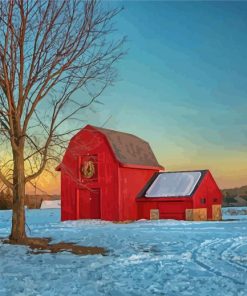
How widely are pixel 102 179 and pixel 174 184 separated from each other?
17.0ft

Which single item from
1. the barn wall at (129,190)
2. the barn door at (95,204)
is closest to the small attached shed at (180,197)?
the barn wall at (129,190)

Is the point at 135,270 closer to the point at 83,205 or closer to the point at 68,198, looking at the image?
the point at 83,205

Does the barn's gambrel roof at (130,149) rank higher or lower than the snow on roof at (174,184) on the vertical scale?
higher

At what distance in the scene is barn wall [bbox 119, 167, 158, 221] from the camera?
29.9 meters

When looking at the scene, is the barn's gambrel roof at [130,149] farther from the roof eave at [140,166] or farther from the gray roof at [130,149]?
the roof eave at [140,166]

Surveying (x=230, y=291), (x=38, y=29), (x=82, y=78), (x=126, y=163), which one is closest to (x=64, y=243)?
(x=82, y=78)

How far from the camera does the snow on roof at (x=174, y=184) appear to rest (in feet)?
102

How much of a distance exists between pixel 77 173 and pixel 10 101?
621 inches

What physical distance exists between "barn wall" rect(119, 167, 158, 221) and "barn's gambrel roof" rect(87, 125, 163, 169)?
69cm

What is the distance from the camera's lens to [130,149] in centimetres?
3256

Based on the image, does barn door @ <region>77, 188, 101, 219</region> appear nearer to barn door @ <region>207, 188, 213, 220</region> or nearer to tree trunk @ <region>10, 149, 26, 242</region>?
barn door @ <region>207, 188, 213, 220</region>

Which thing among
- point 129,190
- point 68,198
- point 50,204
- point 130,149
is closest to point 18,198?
point 129,190

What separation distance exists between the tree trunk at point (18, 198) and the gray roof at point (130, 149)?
1398cm

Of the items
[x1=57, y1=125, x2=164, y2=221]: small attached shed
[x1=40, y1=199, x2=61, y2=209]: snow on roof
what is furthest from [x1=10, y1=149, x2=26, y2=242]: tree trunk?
[x1=40, y1=199, x2=61, y2=209]: snow on roof
